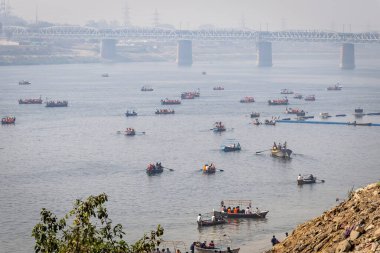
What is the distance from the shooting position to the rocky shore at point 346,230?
2683 centimetres

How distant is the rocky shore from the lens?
2683cm

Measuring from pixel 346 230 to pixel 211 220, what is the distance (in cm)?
3486

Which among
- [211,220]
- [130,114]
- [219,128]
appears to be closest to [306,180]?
[211,220]

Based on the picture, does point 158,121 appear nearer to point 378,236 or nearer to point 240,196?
point 240,196

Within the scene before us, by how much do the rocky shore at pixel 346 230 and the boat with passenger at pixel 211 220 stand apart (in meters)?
28.7

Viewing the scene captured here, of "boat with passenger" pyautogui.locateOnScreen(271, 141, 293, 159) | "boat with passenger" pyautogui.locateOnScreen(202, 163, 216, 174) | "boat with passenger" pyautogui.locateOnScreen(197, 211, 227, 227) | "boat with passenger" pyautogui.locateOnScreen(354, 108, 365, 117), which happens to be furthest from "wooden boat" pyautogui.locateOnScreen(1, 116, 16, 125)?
"boat with passenger" pyautogui.locateOnScreen(197, 211, 227, 227)

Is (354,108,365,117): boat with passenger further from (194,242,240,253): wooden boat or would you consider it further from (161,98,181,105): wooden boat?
(194,242,240,253): wooden boat

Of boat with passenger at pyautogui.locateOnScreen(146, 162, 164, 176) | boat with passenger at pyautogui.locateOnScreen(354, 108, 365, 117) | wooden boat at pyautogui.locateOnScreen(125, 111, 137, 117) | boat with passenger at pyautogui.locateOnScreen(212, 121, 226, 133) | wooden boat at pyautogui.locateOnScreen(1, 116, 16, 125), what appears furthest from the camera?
boat with passenger at pyautogui.locateOnScreen(354, 108, 365, 117)

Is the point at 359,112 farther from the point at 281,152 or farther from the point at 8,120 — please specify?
the point at 8,120

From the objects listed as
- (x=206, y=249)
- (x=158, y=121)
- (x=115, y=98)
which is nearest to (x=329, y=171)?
(x=206, y=249)

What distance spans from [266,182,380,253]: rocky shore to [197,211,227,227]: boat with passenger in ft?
94.1

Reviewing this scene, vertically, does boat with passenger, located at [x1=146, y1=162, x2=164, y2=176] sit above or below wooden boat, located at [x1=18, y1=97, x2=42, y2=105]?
below

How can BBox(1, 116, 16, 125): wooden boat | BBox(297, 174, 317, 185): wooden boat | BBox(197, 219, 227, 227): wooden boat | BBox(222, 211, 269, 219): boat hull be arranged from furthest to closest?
BBox(1, 116, 16, 125): wooden boat → BBox(297, 174, 317, 185): wooden boat → BBox(222, 211, 269, 219): boat hull → BBox(197, 219, 227, 227): wooden boat

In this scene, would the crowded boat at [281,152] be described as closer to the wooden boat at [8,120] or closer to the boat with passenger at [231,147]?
A: the boat with passenger at [231,147]
